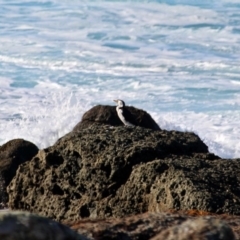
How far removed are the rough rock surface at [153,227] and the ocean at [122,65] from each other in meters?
13.5

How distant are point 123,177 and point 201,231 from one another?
9.47 ft

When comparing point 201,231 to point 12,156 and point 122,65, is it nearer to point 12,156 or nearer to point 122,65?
point 12,156

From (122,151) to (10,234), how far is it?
2977 millimetres

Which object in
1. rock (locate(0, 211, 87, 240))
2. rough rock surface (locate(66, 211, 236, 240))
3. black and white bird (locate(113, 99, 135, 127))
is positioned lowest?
black and white bird (locate(113, 99, 135, 127))

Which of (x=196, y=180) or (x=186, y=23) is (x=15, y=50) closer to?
(x=186, y=23)

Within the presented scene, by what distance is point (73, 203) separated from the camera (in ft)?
18.3

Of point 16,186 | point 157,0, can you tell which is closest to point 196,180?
point 16,186

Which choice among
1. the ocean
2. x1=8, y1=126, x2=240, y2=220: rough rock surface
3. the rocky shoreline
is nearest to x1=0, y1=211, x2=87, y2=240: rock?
the rocky shoreline

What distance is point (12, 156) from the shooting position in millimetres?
10258

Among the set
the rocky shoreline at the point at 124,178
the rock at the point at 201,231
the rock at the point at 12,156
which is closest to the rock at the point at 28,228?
the rock at the point at 201,231

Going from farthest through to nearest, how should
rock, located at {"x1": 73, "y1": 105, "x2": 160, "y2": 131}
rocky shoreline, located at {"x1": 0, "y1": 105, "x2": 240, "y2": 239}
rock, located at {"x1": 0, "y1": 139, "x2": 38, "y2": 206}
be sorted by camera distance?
rock, located at {"x1": 73, "y1": 105, "x2": 160, "y2": 131} → rock, located at {"x1": 0, "y1": 139, "x2": 38, "y2": 206} → rocky shoreline, located at {"x1": 0, "y1": 105, "x2": 240, "y2": 239}

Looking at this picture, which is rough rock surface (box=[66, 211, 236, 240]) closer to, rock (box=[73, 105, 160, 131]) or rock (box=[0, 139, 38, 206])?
rock (box=[0, 139, 38, 206])

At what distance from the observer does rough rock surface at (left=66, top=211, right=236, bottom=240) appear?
2639 millimetres

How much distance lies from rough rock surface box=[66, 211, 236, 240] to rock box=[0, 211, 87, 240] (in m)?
0.33
